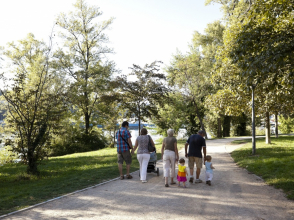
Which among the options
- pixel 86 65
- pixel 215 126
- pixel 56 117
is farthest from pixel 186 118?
pixel 56 117

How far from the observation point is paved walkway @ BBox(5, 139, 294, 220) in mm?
5688

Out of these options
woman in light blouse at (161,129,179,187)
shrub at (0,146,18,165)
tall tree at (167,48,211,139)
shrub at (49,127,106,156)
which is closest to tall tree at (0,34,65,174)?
woman in light blouse at (161,129,179,187)

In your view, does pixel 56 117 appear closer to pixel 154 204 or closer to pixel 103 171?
pixel 103 171

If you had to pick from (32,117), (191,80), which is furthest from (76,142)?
(32,117)

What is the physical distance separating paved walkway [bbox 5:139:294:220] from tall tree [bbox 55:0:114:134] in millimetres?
25180

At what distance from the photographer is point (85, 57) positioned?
35.5 m

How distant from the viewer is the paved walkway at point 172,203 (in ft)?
18.7

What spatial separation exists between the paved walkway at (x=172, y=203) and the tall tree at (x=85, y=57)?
25.2 meters

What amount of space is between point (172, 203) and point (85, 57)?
103 ft

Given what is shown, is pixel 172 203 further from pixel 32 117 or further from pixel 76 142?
pixel 76 142

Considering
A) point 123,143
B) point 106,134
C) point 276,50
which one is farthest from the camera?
point 106,134

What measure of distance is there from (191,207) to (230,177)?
412cm

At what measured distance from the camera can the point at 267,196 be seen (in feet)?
23.0

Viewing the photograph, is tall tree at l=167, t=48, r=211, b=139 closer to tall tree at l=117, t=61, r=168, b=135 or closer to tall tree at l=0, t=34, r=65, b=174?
tall tree at l=117, t=61, r=168, b=135
